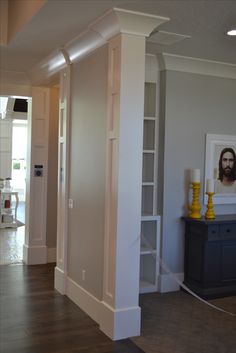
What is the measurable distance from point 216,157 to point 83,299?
7.63 ft

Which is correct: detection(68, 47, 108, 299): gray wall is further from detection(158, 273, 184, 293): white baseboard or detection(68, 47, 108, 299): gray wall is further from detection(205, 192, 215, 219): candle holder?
detection(205, 192, 215, 219): candle holder

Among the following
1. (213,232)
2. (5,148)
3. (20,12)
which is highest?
(20,12)

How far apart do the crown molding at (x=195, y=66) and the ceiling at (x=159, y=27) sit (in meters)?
0.14

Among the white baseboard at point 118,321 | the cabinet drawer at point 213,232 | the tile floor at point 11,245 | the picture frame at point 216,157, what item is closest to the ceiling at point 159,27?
the picture frame at point 216,157

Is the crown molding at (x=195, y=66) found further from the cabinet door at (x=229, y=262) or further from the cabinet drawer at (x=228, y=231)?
the cabinet door at (x=229, y=262)

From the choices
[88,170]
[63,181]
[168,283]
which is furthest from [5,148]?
[88,170]

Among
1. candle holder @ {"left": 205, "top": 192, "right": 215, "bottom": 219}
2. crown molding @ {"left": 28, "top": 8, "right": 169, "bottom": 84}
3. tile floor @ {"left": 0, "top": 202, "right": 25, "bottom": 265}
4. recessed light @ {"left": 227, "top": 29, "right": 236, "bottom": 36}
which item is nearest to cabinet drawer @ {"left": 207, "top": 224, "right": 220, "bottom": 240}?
candle holder @ {"left": 205, "top": 192, "right": 215, "bottom": 219}

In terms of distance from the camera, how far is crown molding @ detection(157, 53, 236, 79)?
4746 millimetres

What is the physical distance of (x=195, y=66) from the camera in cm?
490

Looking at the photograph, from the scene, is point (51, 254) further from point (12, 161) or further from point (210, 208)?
point (12, 161)

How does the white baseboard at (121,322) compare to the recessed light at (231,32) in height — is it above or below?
below

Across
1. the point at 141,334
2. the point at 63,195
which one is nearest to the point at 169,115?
the point at 63,195

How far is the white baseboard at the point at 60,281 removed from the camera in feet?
15.4

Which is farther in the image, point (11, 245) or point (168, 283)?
point (11, 245)
